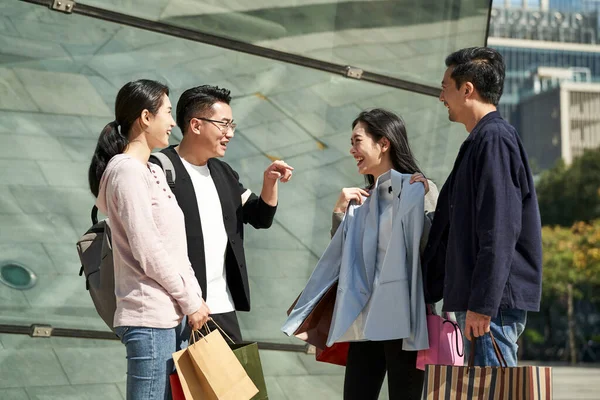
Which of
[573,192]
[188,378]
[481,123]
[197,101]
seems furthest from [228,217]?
[573,192]

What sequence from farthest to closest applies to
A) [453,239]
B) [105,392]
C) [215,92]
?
[105,392] < [215,92] < [453,239]

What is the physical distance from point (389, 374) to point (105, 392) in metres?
1.98

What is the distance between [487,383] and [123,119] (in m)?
1.70

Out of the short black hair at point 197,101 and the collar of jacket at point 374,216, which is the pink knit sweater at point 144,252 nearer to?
the short black hair at point 197,101

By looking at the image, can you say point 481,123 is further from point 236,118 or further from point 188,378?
point 236,118

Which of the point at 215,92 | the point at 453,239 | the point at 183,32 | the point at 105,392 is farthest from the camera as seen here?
the point at 183,32

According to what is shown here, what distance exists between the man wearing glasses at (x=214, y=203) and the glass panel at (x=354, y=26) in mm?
1527

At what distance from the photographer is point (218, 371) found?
3525 mm

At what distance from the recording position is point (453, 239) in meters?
3.51

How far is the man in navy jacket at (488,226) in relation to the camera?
3.32m

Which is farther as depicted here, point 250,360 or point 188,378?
point 250,360

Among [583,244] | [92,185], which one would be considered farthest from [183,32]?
[583,244]

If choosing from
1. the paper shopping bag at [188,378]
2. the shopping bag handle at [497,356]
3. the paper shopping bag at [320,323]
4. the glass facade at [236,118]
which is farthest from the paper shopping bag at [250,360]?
the glass facade at [236,118]

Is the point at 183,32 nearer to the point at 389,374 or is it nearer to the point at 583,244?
the point at 389,374
